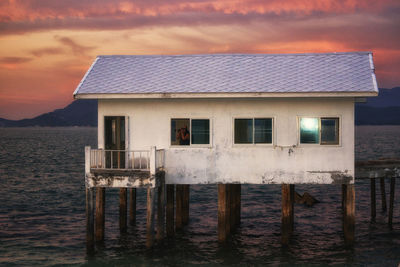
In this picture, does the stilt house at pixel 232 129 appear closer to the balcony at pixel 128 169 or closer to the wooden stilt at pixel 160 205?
the balcony at pixel 128 169

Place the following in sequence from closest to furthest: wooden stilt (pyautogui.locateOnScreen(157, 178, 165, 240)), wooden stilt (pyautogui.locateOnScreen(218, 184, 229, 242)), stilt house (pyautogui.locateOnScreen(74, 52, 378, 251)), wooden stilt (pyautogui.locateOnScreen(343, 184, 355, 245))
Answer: stilt house (pyautogui.locateOnScreen(74, 52, 378, 251)) < wooden stilt (pyautogui.locateOnScreen(157, 178, 165, 240)) < wooden stilt (pyautogui.locateOnScreen(343, 184, 355, 245)) < wooden stilt (pyautogui.locateOnScreen(218, 184, 229, 242))

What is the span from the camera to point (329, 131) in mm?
20391

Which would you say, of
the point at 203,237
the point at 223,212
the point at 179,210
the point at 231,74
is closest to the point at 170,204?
the point at 179,210

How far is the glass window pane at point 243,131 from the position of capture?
66.6 ft

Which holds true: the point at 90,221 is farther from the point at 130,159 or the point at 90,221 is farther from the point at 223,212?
Answer: the point at 223,212

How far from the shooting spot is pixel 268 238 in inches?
987

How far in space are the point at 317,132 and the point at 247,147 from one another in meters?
2.73

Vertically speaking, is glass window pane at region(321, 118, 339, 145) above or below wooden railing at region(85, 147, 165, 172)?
above

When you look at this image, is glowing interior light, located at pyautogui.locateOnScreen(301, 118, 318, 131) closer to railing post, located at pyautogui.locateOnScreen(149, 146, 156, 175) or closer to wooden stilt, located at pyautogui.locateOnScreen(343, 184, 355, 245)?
wooden stilt, located at pyautogui.locateOnScreen(343, 184, 355, 245)

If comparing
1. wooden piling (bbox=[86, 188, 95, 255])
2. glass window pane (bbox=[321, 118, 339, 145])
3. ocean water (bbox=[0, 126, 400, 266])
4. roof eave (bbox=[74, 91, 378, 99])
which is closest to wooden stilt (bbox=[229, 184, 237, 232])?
ocean water (bbox=[0, 126, 400, 266])

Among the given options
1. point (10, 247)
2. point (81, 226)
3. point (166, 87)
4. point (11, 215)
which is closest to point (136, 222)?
point (81, 226)

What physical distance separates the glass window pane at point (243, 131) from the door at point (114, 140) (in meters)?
4.57

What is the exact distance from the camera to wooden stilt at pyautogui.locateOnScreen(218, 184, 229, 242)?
21234 millimetres

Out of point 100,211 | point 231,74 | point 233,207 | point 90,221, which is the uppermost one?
point 231,74
